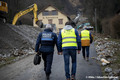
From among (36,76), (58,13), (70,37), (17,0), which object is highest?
(58,13)

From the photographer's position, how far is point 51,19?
143 ft

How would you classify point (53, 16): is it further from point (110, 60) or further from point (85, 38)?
point (110, 60)

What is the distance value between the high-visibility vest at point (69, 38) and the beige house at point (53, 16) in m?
38.2

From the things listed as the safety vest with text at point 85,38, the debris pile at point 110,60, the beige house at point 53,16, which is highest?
the beige house at point 53,16

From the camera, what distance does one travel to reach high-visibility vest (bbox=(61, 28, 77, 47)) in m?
4.70


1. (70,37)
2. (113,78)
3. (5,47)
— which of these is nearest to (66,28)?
(70,37)

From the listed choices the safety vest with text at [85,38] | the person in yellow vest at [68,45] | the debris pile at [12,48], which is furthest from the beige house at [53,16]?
the person in yellow vest at [68,45]

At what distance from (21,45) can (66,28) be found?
926 centimetres

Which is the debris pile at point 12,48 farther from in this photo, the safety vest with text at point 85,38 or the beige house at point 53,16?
the beige house at point 53,16

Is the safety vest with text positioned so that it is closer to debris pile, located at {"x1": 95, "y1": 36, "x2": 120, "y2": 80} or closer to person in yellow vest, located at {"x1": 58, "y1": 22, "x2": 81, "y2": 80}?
debris pile, located at {"x1": 95, "y1": 36, "x2": 120, "y2": 80}

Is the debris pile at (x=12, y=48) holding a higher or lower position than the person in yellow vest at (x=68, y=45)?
lower

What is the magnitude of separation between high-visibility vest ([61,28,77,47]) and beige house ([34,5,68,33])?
38192mm

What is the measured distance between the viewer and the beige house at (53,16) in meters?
42.9

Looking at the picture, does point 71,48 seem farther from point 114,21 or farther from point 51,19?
point 51,19
